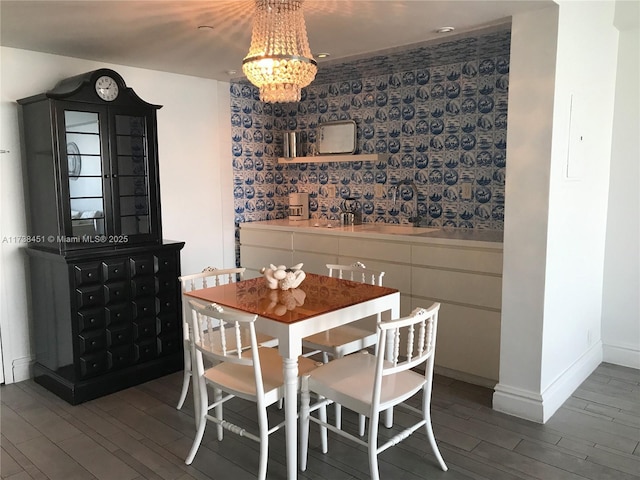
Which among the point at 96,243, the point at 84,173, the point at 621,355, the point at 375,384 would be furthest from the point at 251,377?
the point at 621,355

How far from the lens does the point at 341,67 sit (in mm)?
4090

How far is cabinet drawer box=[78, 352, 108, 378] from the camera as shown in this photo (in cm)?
318

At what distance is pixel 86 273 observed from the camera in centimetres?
316

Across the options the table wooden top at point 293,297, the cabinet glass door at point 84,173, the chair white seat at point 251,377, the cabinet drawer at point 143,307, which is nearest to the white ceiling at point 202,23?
the cabinet glass door at point 84,173

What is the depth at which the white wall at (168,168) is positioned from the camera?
11.0ft

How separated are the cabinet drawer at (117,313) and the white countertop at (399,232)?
59.7 inches

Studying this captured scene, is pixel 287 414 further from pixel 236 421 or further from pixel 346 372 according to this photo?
pixel 236 421

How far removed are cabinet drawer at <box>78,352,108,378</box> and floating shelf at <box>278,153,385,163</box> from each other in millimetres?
2439

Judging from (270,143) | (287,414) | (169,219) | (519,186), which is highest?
(270,143)

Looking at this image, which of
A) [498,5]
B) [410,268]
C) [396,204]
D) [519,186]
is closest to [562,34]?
[498,5]

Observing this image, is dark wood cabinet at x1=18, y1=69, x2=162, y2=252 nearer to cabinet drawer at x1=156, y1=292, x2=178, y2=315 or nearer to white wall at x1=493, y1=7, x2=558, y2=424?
cabinet drawer at x1=156, y1=292, x2=178, y2=315

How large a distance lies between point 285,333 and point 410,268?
5.36ft

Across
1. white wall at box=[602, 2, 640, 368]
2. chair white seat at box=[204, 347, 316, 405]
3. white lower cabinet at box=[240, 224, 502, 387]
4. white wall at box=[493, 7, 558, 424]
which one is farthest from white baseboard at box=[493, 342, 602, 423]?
chair white seat at box=[204, 347, 316, 405]

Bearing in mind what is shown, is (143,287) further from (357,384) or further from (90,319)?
(357,384)
